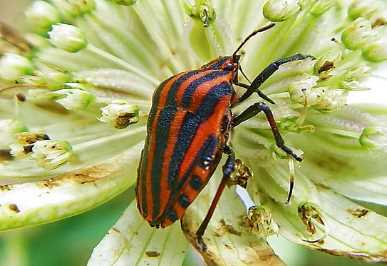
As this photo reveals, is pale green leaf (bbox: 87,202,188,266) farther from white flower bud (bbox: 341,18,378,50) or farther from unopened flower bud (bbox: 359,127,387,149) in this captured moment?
white flower bud (bbox: 341,18,378,50)

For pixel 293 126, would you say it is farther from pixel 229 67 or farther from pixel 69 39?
pixel 69 39

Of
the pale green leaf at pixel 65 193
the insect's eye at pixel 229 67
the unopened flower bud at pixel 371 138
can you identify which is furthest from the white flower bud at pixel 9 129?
the unopened flower bud at pixel 371 138

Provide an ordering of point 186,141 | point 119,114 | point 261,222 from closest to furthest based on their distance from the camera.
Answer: point 186,141 → point 261,222 → point 119,114

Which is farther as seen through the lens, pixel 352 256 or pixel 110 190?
pixel 110 190

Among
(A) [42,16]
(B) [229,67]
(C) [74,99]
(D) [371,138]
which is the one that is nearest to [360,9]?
(D) [371,138]

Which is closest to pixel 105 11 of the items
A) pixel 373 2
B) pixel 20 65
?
pixel 20 65

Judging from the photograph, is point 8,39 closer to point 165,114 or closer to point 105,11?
point 105,11
